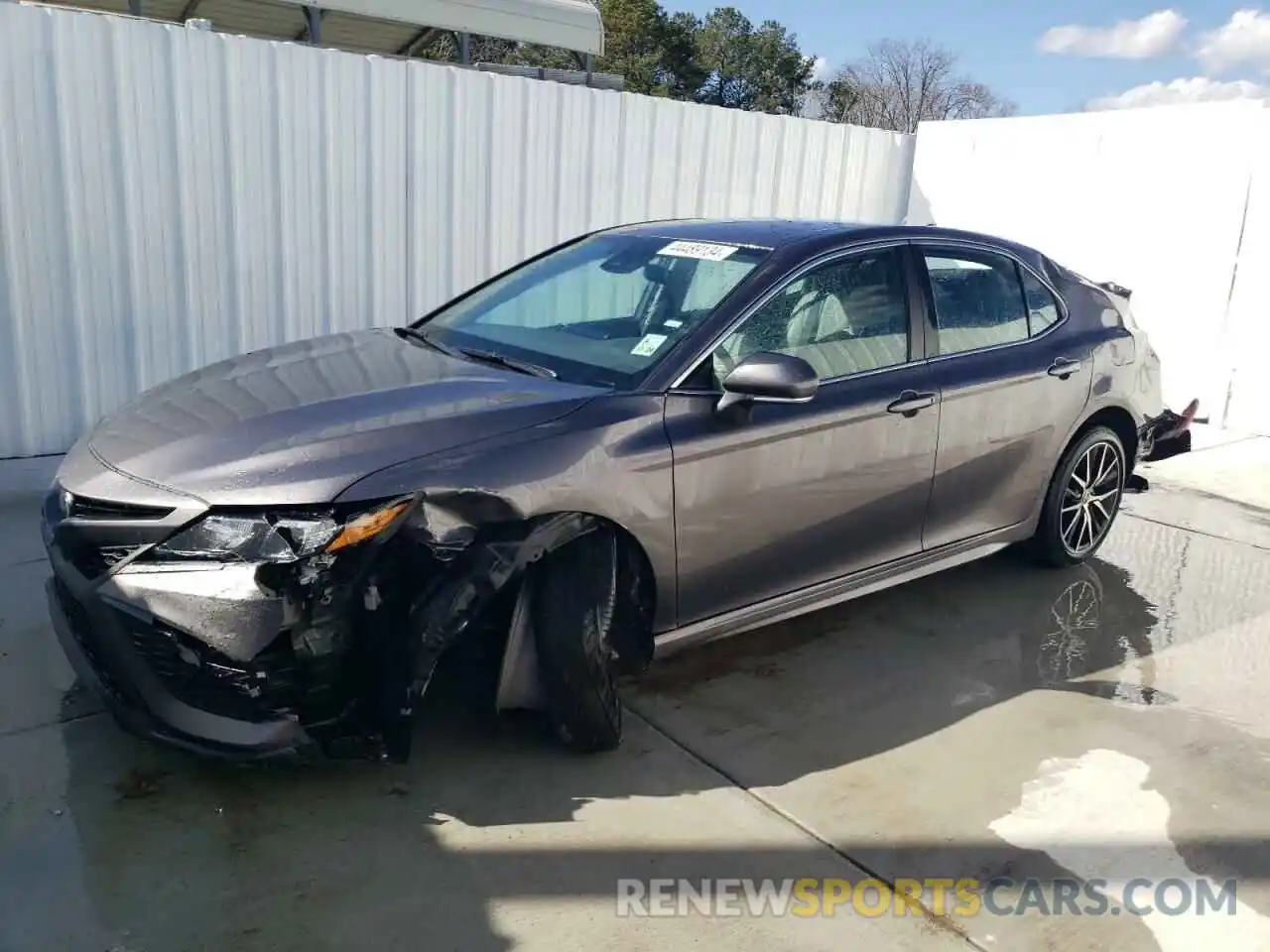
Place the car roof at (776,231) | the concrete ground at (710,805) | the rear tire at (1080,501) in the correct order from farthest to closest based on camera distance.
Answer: the rear tire at (1080,501) < the car roof at (776,231) < the concrete ground at (710,805)

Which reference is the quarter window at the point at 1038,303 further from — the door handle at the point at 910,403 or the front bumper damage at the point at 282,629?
the front bumper damage at the point at 282,629

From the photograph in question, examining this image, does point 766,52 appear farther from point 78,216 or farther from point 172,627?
point 172,627

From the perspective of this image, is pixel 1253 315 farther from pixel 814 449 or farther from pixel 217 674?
pixel 217 674

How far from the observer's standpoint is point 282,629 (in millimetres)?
2766

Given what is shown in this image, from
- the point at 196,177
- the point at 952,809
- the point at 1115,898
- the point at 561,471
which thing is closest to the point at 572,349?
the point at 561,471

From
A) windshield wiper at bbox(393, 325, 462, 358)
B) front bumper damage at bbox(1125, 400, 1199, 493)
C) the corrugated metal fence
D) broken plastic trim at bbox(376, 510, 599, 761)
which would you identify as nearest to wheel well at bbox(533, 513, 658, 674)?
broken plastic trim at bbox(376, 510, 599, 761)

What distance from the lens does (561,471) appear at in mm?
3188

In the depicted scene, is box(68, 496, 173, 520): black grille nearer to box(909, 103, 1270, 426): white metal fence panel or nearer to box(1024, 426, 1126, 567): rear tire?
box(1024, 426, 1126, 567): rear tire

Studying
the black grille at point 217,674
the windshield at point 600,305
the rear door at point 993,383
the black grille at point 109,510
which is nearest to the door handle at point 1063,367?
the rear door at point 993,383

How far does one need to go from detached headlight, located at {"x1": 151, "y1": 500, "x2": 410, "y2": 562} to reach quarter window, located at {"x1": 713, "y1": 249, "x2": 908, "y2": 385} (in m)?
1.43

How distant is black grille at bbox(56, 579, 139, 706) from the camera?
2.93 metres

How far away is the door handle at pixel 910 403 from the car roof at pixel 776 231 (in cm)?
65

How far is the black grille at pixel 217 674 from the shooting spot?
2.80m

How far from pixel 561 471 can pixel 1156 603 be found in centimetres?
337
